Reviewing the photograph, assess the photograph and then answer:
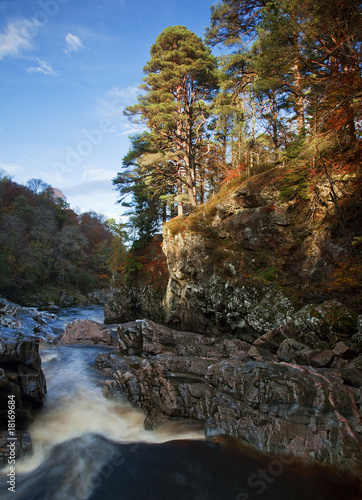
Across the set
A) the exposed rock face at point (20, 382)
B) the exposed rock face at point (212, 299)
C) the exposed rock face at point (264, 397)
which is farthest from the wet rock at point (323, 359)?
the exposed rock face at point (20, 382)

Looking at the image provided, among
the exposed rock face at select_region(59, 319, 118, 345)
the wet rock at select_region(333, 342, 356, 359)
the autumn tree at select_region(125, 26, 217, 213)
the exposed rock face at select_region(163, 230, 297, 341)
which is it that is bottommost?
the exposed rock face at select_region(59, 319, 118, 345)

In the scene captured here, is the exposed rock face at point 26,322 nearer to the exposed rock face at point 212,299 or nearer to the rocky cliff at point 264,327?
the rocky cliff at point 264,327

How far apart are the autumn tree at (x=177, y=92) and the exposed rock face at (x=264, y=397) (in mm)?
11801

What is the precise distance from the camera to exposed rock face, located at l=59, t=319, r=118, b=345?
13438mm

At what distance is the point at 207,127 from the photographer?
20.3 meters

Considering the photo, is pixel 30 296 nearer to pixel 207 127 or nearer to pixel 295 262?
pixel 207 127

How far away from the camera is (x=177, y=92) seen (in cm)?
1747

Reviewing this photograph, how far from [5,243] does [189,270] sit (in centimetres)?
2289

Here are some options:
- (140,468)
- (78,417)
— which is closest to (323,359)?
(140,468)

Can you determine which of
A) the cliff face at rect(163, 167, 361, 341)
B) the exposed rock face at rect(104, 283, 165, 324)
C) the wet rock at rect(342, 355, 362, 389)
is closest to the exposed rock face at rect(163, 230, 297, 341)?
the cliff face at rect(163, 167, 361, 341)

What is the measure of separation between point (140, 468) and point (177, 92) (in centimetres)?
1950

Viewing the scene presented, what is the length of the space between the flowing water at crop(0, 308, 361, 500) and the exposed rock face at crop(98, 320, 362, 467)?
0.37 metres

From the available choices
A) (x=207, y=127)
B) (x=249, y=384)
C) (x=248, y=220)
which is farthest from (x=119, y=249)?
(x=249, y=384)

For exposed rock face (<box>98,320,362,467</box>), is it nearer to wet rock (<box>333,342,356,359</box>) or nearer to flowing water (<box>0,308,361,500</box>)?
wet rock (<box>333,342,356,359</box>)
